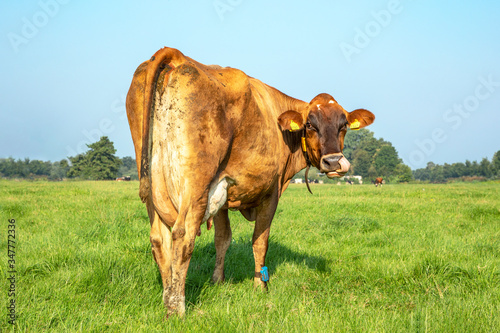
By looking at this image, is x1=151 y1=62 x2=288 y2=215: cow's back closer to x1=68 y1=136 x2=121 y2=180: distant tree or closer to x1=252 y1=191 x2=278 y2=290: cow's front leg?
x1=252 y1=191 x2=278 y2=290: cow's front leg

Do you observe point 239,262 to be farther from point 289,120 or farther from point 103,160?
point 103,160

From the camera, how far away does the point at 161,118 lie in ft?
11.0

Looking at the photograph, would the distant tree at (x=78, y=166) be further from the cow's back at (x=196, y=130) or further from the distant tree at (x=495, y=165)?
the distant tree at (x=495, y=165)

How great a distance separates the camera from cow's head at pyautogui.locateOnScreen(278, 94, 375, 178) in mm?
4582

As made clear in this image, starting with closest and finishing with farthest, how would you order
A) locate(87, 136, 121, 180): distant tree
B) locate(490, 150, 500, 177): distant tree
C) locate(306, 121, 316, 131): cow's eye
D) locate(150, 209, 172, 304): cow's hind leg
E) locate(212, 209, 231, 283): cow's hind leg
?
locate(150, 209, 172, 304): cow's hind leg → locate(306, 121, 316, 131): cow's eye → locate(212, 209, 231, 283): cow's hind leg → locate(87, 136, 121, 180): distant tree → locate(490, 150, 500, 177): distant tree

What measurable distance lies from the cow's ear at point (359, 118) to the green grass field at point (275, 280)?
77.8 inches

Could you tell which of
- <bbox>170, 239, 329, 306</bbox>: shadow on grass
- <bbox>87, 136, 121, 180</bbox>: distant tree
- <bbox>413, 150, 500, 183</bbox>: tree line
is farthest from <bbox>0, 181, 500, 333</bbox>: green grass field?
<bbox>413, 150, 500, 183</bbox>: tree line

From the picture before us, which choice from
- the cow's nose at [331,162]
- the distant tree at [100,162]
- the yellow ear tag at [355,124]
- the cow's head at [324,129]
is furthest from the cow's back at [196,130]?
the distant tree at [100,162]

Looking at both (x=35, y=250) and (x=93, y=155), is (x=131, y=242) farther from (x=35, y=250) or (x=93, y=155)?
(x=93, y=155)

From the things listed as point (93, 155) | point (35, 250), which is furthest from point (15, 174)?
point (35, 250)

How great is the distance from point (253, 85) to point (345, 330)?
2845mm

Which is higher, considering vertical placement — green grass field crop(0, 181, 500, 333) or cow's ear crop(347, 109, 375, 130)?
cow's ear crop(347, 109, 375, 130)

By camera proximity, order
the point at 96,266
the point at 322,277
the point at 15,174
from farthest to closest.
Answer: the point at 15,174 < the point at 322,277 < the point at 96,266

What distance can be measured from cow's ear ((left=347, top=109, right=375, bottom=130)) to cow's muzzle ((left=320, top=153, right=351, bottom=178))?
0.74m
